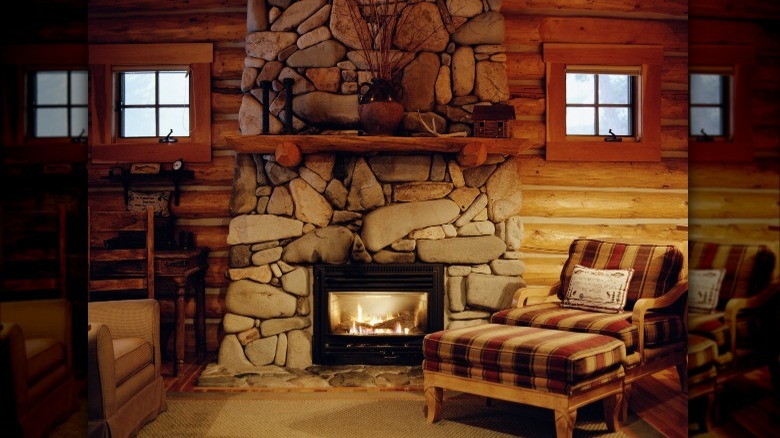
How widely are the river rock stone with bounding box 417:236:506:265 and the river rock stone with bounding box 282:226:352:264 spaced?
21.7 inches

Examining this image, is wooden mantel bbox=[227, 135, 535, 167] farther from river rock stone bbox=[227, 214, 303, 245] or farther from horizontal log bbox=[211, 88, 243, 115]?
horizontal log bbox=[211, 88, 243, 115]

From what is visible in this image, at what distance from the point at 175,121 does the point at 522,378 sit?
348cm

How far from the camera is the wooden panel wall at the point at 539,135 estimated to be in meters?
4.91

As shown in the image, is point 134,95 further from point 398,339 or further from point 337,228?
point 398,339

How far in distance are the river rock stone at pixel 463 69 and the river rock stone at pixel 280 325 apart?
2.01 meters

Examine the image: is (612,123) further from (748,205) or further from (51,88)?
(51,88)

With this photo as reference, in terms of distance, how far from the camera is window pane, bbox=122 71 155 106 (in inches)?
198

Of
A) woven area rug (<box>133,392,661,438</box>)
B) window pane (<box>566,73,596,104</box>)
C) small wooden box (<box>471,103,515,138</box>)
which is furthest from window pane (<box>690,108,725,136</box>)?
window pane (<box>566,73,596,104</box>)

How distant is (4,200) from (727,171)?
88 cm

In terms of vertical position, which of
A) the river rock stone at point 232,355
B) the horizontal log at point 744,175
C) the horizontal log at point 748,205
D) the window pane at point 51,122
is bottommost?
the river rock stone at point 232,355

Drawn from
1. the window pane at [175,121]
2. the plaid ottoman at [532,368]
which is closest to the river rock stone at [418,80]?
the window pane at [175,121]

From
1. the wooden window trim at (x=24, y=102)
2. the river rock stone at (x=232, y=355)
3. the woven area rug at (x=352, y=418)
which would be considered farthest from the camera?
the river rock stone at (x=232, y=355)

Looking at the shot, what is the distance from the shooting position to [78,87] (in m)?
A: 0.77

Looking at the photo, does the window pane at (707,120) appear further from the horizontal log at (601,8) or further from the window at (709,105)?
the horizontal log at (601,8)
